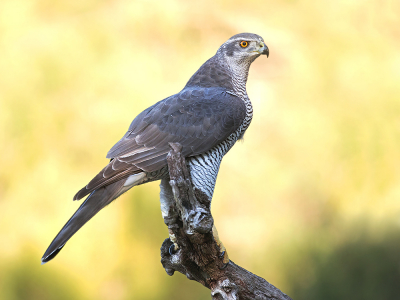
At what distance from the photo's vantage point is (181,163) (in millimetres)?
2180

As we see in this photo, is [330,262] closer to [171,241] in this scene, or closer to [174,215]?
[171,241]

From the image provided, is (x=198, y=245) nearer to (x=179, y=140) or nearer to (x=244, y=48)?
(x=179, y=140)

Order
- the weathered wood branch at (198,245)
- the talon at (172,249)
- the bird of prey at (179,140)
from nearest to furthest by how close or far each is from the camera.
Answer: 1. the weathered wood branch at (198,245)
2. the bird of prey at (179,140)
3. the talon at (172,249)

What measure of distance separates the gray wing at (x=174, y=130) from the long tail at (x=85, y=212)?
0.05m

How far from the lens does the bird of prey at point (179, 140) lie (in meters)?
2.34

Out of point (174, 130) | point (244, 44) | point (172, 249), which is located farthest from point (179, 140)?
point (244, 44)

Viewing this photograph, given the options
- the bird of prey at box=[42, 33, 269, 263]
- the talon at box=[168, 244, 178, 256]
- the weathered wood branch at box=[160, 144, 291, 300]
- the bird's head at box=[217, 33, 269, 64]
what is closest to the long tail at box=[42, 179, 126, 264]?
the bird of prey at box=[42, 33, 269, 263]

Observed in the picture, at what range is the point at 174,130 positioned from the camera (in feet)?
8.35

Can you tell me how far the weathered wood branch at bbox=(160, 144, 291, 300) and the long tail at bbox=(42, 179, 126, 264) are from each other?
346 mm

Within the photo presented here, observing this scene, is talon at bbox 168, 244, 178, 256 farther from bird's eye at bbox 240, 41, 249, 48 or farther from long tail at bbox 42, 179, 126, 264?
bird's eye at bbox 240, 41, 249, 48

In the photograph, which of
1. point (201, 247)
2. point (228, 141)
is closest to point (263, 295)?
point (201, 247)

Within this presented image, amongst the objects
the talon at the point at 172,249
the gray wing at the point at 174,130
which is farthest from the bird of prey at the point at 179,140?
the talon at the point at 172,249

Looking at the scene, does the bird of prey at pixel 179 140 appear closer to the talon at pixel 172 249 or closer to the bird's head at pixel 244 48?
the bird's head at pixel 244 48

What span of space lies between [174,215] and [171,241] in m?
0.65
